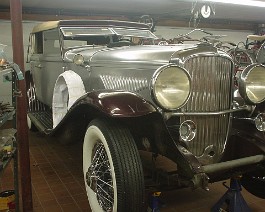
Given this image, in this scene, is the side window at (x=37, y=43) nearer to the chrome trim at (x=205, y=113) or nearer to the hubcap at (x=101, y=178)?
the hubcap at (x=101, y=178)

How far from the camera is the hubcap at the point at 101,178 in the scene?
214 centimetres

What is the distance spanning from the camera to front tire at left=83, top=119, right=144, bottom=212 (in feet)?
5.97

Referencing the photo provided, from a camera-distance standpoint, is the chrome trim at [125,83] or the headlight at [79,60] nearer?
the chrome trim at [125,83]

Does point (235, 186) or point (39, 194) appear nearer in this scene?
point (235, 186)

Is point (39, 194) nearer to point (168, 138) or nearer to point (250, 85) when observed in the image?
point (168, 138)

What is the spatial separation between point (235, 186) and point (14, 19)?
2306mm

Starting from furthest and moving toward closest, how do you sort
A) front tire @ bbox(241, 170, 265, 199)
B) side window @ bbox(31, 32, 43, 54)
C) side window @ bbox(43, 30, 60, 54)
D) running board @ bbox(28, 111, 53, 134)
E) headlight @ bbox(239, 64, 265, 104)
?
side window @ bbox(31, 32, 43, 54), side window @ bbox(43, 30, 60, 54), running board @ bbox(28, 111, 53, 134), front tire @ bbox(241, 170, 265, 199), headlight @ bbox(239, 64, 265, 104)

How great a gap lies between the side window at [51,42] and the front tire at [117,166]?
1.97 metres

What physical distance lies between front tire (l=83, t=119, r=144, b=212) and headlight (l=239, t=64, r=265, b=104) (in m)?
0.98

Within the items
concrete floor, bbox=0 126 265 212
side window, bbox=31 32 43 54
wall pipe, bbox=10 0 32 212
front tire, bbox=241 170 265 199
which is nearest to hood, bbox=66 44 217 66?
wall pipe, bbox=10 0 32 212

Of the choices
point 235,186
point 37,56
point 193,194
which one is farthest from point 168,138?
point 37,56

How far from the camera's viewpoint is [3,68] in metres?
2.28

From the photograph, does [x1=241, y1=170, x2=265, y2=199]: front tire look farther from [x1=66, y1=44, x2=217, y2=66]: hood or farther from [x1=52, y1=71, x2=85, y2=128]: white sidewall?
A: [x1=52, y1=71, x2=85, y2=128]: white sidewall

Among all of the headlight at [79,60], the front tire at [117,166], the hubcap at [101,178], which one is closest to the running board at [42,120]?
the headlight at [79,60]
